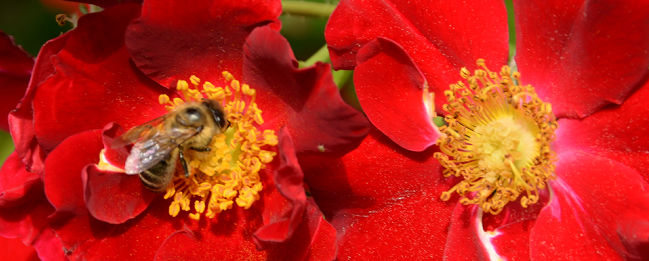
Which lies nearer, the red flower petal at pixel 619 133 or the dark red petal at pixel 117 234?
the red flower petal at pixel 619 133

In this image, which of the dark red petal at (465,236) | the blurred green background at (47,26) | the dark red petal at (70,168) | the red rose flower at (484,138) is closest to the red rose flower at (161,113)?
the dark red petal at (70,168)

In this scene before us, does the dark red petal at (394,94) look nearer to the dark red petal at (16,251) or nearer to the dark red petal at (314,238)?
the dark red petal at (314,238)

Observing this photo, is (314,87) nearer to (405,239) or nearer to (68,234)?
(405,239)

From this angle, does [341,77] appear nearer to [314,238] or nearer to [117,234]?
[314,238]

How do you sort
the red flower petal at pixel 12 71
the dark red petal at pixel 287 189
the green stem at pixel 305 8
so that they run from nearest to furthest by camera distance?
the dark red petal at pixel 287 189
the red flower petal at pixel 12 71
the green stem at pixel 305 8

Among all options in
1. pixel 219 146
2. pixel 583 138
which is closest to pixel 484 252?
pixel 583 138

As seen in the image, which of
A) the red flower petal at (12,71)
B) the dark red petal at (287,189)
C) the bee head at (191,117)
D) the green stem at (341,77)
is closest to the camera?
the dark red petal at (287,189)

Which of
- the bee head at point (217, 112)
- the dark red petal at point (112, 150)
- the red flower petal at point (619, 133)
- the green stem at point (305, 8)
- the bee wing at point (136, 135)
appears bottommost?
the dark red petal at point (112, 150)
